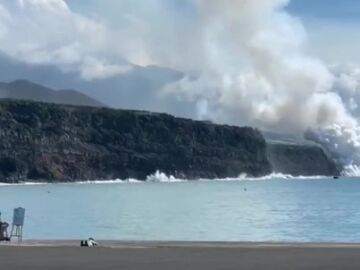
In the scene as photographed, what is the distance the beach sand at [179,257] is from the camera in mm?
28203

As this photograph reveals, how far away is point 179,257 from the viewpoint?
31141 mm

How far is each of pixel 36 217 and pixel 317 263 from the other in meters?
68.1

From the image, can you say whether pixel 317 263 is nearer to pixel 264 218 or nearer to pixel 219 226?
pixel 219 226

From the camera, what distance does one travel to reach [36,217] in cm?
9444

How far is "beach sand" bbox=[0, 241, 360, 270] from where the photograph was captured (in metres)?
28.2

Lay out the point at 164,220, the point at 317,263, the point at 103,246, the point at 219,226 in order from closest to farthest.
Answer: the point at 317,263 < the point at 103,246 < the point at 219,226 < the point at 164,220

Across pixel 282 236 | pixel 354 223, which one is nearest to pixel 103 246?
pixel 282 236

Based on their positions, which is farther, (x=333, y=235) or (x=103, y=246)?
(x=333, y=235)

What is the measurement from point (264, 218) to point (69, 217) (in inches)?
745

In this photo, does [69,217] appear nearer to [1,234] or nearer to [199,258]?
[1,234]

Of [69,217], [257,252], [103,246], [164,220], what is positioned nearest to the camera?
[257,252]

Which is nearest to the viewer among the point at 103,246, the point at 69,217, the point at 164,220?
the point at 103,246

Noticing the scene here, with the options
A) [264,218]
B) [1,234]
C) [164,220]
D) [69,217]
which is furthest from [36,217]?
[1,234]

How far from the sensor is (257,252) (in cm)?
3316
